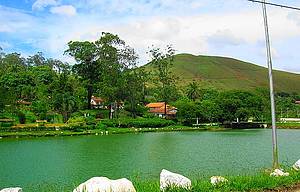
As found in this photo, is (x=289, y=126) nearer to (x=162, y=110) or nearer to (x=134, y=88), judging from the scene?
(x=162, y=110)

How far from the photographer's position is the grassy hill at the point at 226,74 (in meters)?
148

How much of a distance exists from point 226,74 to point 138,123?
99764 millimetres

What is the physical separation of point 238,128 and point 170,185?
64.0m

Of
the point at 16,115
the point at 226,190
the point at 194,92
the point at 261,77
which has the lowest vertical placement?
the point at 226,190

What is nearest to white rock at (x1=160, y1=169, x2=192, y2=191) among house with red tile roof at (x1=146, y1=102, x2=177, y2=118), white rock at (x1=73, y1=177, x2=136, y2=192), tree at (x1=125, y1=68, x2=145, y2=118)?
white rock at (x1=73, y1=177, x2=136, y2=192)

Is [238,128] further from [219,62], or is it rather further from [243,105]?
[219,62]

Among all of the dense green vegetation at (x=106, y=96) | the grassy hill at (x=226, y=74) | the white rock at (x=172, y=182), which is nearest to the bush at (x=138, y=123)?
the dense green vegetation at (x=106, y=96)

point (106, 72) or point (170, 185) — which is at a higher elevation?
point (106, 72)

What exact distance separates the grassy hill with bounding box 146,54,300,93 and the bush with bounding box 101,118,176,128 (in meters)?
75.6

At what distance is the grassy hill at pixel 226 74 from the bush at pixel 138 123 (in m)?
75.6

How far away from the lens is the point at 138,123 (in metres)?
62.8

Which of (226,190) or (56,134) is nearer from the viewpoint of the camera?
(226,190)

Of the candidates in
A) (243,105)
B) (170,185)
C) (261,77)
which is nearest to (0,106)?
(243,105)

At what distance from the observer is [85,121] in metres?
57.9
